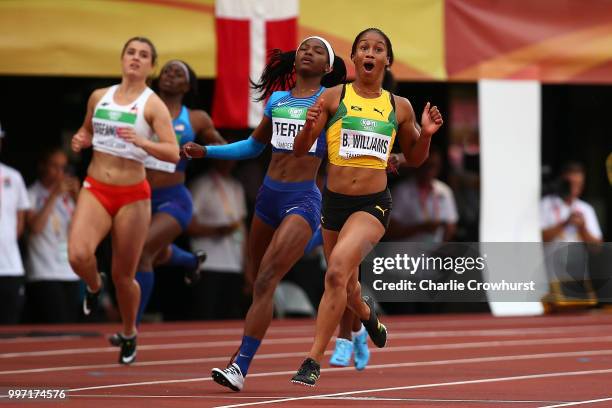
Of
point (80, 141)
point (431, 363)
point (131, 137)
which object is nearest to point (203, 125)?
point (80, 141)

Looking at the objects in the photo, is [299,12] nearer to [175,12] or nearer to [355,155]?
[175,12]

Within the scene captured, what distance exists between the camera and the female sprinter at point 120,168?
10914mm

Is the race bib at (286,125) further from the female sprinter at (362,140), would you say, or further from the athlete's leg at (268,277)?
the athlete's leg at (268,277)

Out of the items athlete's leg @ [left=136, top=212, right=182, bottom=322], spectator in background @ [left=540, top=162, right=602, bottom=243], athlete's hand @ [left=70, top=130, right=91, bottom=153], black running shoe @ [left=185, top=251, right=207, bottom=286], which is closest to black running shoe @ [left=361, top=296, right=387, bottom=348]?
athlete's hand @ [left=70, top=130, right=91, bottom=153]

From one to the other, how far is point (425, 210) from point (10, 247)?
5120 mm

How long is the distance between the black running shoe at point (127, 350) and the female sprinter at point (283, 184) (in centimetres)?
186

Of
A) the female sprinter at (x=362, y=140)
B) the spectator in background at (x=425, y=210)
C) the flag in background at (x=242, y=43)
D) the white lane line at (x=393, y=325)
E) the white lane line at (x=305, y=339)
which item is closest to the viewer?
the female sprinter at (x=362, y=140)

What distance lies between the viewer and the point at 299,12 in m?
15.4

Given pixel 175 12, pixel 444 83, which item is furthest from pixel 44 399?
pixel 444 83

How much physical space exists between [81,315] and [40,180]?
66.3 inches

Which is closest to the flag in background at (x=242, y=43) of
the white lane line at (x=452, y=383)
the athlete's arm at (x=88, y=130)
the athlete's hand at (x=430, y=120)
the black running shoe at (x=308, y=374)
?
the athlete's arm at (x=88, y=130)

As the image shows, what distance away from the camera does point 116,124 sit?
10.9 m

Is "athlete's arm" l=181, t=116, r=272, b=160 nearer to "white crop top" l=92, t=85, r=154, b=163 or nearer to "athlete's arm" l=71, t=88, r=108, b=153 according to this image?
"white crop top" l=92, t=85, r=154, b=163

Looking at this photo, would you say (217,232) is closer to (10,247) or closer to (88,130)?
(10,247)
